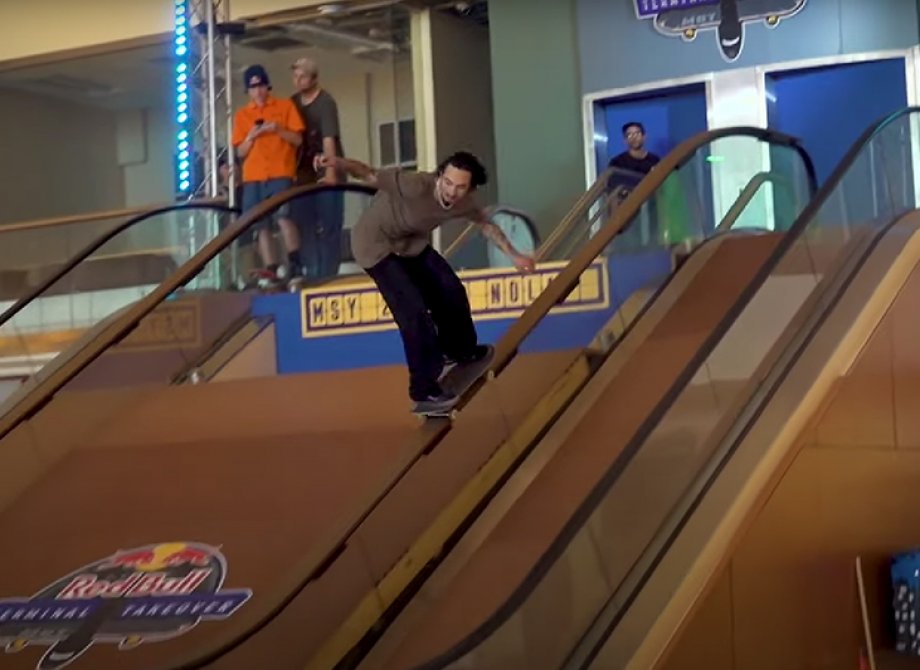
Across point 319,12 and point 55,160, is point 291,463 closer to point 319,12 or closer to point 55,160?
point 319,12

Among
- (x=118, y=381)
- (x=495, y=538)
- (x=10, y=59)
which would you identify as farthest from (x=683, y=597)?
(x=10, y=59)

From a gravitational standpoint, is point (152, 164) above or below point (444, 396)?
above

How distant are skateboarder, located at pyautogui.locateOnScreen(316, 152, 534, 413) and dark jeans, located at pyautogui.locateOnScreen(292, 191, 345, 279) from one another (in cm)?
286

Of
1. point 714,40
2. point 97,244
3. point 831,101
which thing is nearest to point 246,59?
point 714,40

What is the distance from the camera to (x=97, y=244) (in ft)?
30.8

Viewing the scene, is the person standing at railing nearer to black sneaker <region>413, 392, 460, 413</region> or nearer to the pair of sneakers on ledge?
the pair of sneakers on ledge

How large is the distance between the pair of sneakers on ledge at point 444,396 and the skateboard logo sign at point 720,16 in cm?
748

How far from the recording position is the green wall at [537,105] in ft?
45.0

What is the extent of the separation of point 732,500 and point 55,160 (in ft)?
49.8

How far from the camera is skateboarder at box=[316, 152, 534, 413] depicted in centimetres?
596

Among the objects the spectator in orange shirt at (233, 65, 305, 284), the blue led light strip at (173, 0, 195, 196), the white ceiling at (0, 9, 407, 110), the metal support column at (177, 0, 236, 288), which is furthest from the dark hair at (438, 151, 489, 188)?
the white ceiling at (0, 9, 407, 110)

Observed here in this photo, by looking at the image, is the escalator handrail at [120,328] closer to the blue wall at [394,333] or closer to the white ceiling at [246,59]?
the blue wall at [394,333]

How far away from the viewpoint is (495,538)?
18.7 feet

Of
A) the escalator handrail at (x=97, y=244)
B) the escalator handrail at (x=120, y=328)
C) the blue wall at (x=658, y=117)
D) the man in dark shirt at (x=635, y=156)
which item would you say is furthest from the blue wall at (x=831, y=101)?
Result: the escalator handrail at (x=120, y=328)
